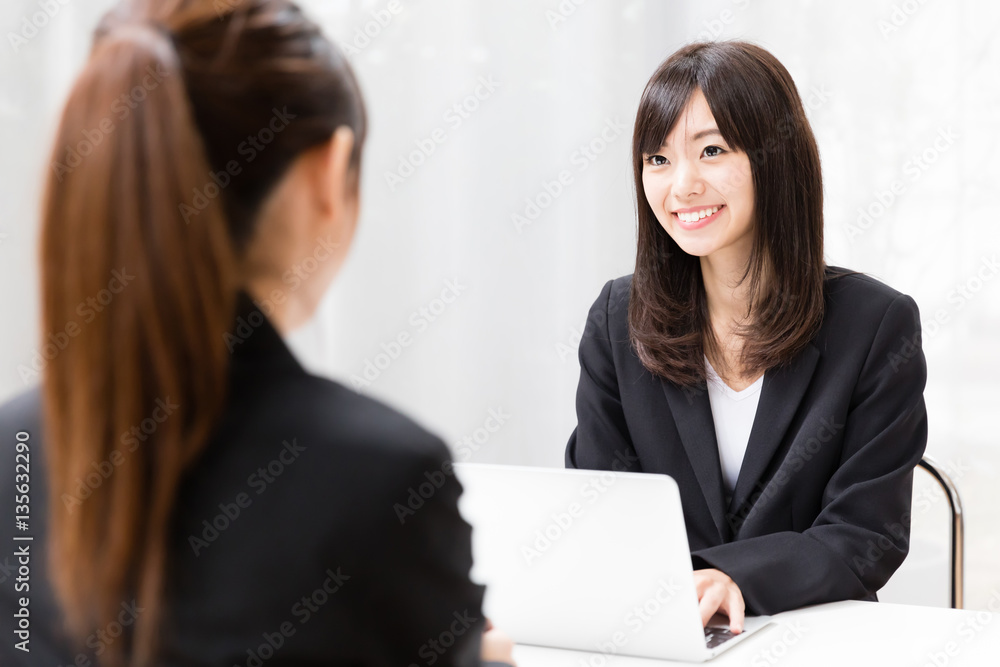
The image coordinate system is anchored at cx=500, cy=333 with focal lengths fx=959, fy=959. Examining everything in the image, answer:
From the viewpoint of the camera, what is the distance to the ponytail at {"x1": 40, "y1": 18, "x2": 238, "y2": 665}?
1.78ft

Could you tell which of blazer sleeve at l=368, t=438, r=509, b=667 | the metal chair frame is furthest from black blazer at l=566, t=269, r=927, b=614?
blazer sleeve at l=368, t=438, r=509, b=667

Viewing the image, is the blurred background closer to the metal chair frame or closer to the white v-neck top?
the white v-neck top

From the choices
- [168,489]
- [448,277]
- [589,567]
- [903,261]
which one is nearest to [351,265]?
[448,277]

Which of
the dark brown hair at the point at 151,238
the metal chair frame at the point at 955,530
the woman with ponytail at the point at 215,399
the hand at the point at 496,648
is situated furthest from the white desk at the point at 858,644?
the dark brown hair at the point at 151,238

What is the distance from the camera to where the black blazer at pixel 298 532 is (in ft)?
1.89

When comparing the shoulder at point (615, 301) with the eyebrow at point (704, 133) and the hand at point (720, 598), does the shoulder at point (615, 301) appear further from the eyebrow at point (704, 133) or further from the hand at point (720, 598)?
the hand at point (720, 598)

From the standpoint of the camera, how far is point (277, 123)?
576mm

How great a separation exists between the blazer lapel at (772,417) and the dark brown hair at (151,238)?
1275mm

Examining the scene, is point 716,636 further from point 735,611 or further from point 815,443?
point 815,443

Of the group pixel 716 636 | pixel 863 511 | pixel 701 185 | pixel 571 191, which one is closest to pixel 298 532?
pixel 716 636

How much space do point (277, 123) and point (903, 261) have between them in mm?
2528

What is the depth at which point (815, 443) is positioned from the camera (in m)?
1.64

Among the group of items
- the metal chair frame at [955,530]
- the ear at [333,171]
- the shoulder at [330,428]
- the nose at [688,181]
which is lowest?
the metal chair frame at [955,530]

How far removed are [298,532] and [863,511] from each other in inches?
47.4
